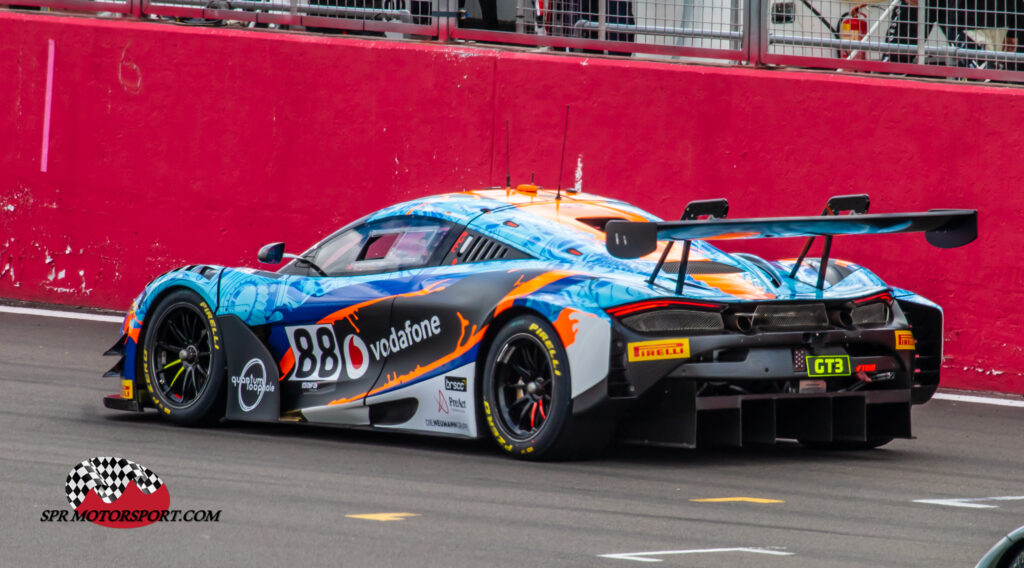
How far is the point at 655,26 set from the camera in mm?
12219

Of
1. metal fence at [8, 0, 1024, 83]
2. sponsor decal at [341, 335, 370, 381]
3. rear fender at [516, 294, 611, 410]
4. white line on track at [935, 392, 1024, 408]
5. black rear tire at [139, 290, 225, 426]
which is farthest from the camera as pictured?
metal fence at [8, 0, 1024, 83]

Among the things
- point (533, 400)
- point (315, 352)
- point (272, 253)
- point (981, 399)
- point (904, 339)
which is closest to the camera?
point (533, 400)

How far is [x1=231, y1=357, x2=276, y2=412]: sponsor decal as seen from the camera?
8.59 meters

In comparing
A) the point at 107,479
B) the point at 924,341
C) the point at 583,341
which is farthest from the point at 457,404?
the point at 924,341

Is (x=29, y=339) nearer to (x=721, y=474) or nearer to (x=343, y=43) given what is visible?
(x=343, y=43)

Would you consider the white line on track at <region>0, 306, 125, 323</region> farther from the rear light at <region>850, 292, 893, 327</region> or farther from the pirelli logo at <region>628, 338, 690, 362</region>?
Result: the rear light at <region>850, 292, 893, 327</region>

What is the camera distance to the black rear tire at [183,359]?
28.7ft

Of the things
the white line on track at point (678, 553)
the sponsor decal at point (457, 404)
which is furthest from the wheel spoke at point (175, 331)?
the white line on track at point (678, 553)

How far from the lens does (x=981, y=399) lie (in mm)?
10633

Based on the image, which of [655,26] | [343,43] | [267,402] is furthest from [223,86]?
[267,402]

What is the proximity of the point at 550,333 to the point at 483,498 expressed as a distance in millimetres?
946

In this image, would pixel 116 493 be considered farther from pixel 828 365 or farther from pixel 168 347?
pixel 828 365

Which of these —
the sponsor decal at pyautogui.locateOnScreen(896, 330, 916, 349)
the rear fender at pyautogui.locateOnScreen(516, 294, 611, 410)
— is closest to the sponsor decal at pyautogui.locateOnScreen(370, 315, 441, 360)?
the rear fender at pyautogui.locateOnScreen(516, 294, 611, 410)

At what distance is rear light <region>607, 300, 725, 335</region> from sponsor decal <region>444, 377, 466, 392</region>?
0.87 metres
